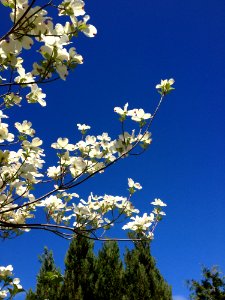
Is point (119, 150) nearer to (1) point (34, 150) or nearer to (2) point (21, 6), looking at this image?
(1) point (34, 150)

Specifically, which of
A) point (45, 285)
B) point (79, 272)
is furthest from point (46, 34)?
point (79, 272)

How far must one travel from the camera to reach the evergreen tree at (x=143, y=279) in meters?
8.70

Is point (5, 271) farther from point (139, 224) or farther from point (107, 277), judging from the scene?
point (107, 277)

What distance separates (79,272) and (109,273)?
2.69 feet

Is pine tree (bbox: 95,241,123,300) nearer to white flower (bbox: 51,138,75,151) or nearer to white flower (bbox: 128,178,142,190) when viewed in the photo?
white flower (bbox: 128,178,142,190)

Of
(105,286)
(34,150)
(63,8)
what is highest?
(105,286)

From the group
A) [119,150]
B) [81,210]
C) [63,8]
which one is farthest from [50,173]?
[63,8]

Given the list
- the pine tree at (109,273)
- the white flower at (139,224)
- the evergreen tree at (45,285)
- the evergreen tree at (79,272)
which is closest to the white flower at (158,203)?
the white flower at (139,224)

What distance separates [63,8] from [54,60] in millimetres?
279

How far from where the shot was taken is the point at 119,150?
8.47 ft

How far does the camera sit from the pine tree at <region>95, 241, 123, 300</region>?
8.41 m

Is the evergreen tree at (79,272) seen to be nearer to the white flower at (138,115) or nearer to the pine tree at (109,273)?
the pine tree at (109,273)

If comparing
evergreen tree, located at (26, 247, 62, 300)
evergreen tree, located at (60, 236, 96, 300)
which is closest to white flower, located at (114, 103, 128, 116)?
evergreen tree, located at (26, 247, 62, 300)

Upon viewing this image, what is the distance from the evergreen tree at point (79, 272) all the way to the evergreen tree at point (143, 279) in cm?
101
